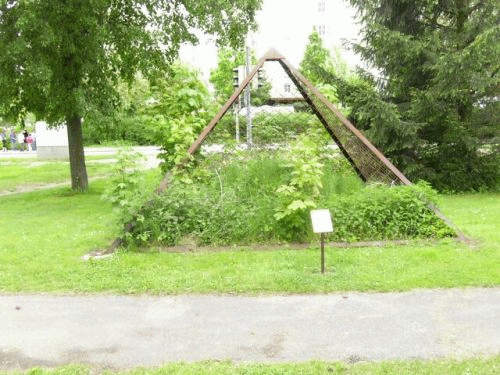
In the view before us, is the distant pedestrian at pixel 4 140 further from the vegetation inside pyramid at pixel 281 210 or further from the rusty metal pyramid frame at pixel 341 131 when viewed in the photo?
the vegetation inside pyramid at pixel 281 210

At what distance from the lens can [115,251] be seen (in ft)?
24.9

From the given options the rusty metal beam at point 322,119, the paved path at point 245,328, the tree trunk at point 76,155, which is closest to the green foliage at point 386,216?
the rusty metal beam at point 322,119

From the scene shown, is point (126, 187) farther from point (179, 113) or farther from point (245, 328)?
point (245, 328)

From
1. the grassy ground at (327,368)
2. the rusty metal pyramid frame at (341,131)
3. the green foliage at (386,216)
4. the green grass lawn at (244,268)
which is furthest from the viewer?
A: the rusty metal pyramid frame at (341,131)

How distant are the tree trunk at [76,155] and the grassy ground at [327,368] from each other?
37.3ft

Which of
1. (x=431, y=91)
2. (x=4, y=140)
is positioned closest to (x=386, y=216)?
(x=431, y=91)

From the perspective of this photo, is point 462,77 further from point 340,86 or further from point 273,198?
point 273,198

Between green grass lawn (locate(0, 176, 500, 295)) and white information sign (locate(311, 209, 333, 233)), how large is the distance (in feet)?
1.83

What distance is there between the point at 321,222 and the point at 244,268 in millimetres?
1177

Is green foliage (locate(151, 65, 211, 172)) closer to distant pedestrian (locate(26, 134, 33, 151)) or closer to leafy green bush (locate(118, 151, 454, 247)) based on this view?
leafy green bush (locate(118, 151, 454, 247))

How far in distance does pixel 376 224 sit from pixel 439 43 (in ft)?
24.4

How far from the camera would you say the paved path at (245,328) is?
439 cm

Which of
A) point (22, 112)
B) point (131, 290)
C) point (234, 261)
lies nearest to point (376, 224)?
point (234, 261)

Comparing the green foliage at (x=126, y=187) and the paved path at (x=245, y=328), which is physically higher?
the green foliage at (x=126, y=187)
